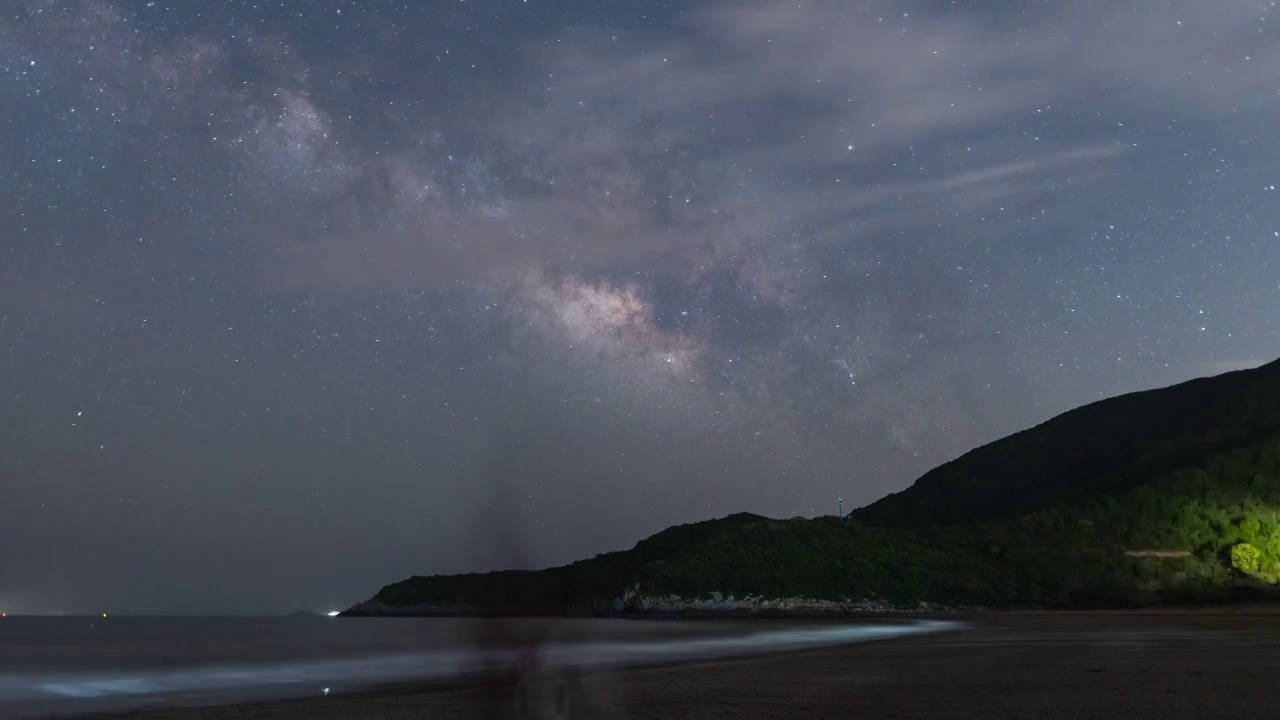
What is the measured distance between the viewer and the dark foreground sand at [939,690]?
17344 mm

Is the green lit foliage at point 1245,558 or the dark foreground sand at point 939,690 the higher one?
the dark foreground sand at point 939,690

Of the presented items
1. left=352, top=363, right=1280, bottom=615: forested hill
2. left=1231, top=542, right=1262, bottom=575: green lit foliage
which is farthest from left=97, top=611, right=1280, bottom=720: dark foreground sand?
left=1231, top=542, right=1262, bottom=575: green lit foliage

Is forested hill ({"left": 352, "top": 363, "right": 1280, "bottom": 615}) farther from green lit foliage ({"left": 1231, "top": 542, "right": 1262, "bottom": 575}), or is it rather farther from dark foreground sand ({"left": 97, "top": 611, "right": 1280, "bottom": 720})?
dark foreground sand ({"left": 97, "top": 611, "right": 1280, "bottom": 720})

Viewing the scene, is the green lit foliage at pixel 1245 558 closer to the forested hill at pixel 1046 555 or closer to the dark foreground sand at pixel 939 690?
the forested hill at pixel 1046 555

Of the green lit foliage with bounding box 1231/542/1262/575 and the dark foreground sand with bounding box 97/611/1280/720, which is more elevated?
the dark foreground sand with bounding box 97/611/1280/720

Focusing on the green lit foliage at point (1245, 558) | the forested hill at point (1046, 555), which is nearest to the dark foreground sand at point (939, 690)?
the forested hill at point (1046, 555)

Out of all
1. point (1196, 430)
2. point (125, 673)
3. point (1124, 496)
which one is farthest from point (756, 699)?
point (1196, 430)

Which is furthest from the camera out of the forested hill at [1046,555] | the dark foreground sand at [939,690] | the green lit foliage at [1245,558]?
the forested hill at [1046,555]

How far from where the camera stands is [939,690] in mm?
21234

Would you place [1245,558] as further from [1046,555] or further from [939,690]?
[939,690]

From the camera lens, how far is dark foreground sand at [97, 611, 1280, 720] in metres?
17.3

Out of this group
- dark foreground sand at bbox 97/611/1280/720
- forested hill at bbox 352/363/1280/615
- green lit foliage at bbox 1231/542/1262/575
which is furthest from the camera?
forested hill at bbox 352/363/1280/615

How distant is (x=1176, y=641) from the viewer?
124 ft

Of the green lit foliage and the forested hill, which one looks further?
the forested hill
